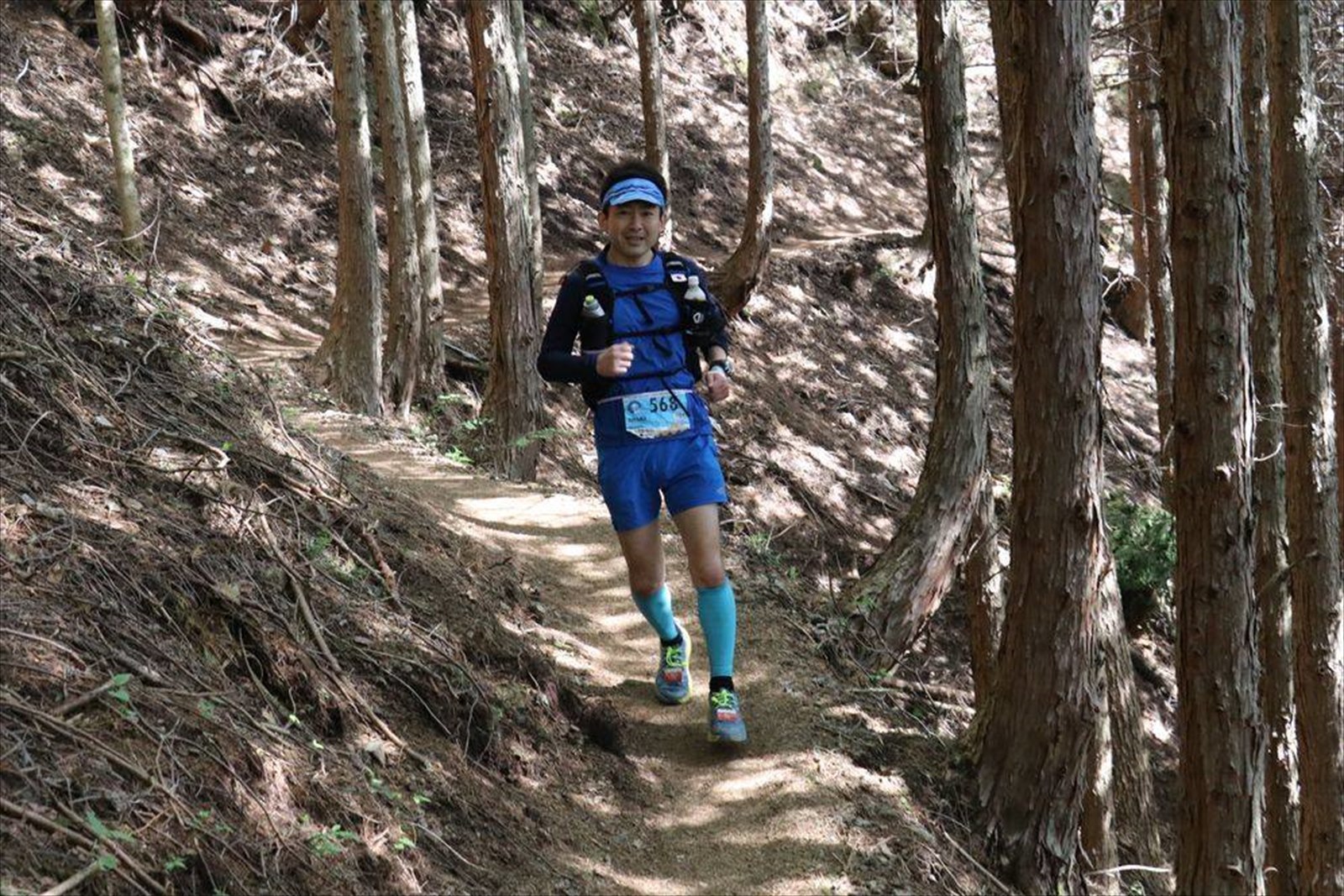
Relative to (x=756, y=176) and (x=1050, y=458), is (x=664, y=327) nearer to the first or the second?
(x=1050, y=458)

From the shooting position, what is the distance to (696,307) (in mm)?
5613

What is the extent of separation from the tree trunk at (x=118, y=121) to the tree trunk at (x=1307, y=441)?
880cm

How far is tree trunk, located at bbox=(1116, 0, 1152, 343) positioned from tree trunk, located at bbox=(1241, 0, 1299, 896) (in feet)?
14.4

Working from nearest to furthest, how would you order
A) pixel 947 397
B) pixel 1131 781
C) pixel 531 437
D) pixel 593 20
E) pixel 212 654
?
pixel 212 654, pixel 947 397, pixel 1131 781, pixel 531 437, pixel 593 20

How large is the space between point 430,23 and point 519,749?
64.1 ft

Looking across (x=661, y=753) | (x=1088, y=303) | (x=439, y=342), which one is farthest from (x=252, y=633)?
(x=439, y=342)

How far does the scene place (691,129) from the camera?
24.6 meters

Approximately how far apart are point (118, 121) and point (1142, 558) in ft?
37.1

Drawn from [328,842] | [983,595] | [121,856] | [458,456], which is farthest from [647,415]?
[458,456]

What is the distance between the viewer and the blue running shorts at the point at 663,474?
5605 mm

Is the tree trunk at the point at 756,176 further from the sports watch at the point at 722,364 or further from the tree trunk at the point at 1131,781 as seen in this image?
the sports watch at the point at 722,364

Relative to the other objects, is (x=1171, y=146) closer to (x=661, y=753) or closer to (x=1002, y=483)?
(x=661, y=753)

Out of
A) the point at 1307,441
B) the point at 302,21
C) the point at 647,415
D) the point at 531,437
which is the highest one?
the point at 302,21

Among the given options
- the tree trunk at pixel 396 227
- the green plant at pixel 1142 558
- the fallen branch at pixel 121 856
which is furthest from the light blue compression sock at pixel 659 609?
the green plant at pixel 1142 558
